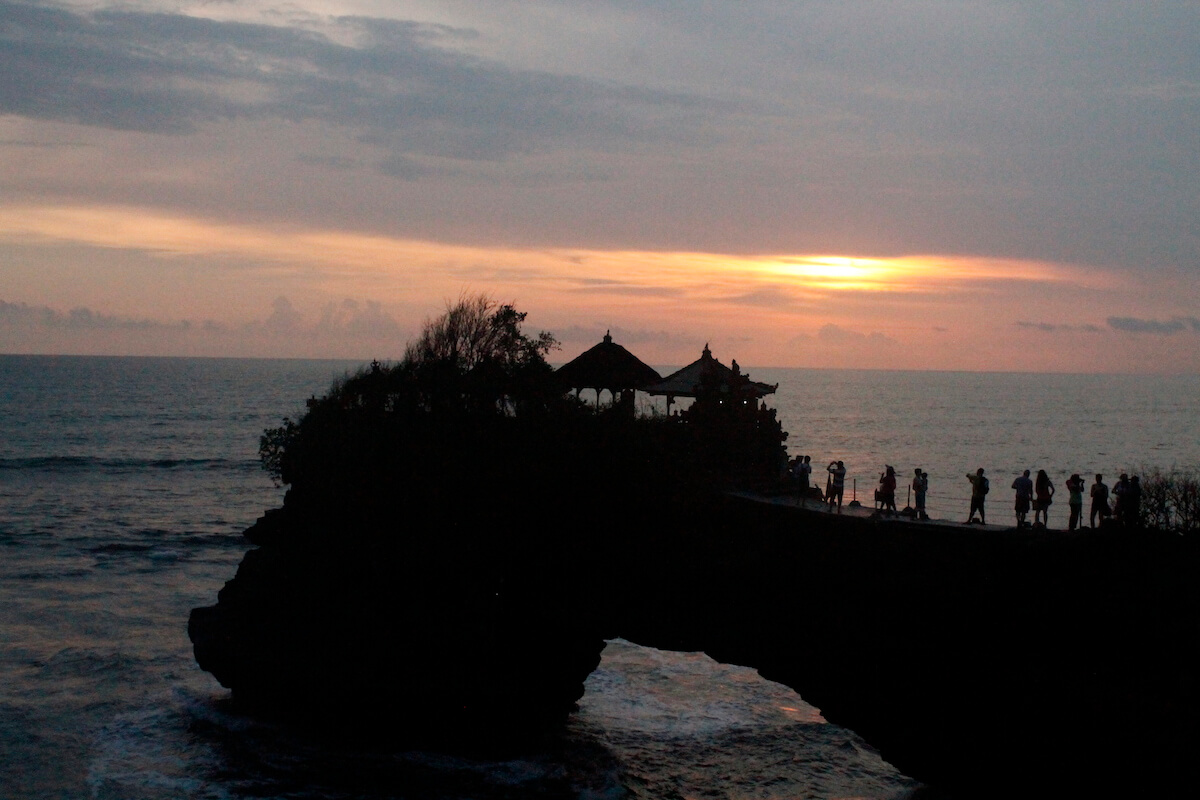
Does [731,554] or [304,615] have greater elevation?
[731,554]

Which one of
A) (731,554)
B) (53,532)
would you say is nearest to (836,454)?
(53,532)

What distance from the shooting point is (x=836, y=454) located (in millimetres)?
88750

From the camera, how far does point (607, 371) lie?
29.8 m

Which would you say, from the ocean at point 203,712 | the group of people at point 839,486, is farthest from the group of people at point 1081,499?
the ocean at point 203,712

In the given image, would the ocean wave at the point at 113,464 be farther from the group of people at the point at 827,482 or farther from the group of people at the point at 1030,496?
the group of people at the point at 1030,496

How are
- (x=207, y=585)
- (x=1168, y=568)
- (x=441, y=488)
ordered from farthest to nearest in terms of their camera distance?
1. (x=207, y=585)
2. (x=441, y=488)
3. (x=1168, y=568)

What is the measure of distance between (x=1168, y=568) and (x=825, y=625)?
6.33 meters

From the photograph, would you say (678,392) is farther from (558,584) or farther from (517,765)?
(517,765)

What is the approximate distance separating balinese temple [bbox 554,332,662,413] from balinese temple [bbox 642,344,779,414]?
510mm

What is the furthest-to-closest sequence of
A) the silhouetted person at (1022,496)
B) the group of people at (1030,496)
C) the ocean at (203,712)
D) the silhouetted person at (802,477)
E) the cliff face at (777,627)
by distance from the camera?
the silhouetted person at (802,477), the silhouetted person at (1022,496), the ocean at (203,712), the group of people at (1030,496), the cliff face at (777,627)

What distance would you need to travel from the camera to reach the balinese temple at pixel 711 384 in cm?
2836

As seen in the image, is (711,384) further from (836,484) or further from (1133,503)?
(1133,503)

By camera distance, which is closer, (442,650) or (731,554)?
(442,650)

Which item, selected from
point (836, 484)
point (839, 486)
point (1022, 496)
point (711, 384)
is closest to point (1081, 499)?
point (1022, 496)
